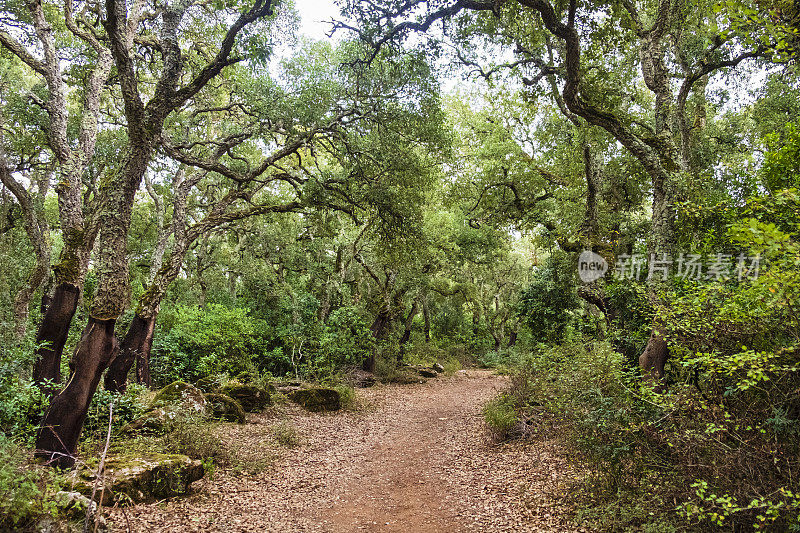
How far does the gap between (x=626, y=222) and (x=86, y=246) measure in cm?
1452

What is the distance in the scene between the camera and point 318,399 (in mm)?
11977

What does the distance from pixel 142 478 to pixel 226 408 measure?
434 centimetres

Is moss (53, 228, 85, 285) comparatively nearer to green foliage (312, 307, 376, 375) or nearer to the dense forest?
the dense forest

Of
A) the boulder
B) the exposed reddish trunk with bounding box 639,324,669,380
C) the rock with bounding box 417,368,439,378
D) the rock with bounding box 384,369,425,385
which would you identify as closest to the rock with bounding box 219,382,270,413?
the boulder

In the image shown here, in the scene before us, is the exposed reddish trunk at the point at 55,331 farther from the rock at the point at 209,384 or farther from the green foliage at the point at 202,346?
the green foliage at the point at 202,346

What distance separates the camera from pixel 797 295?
3479 millimetres

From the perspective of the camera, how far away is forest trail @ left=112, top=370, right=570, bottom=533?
5.41 meters

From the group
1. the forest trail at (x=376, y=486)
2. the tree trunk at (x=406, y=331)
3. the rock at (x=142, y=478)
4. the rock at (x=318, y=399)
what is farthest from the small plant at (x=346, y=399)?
the tree trunk at (x=406, y=331)

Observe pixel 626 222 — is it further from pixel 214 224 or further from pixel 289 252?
pixel 289 252

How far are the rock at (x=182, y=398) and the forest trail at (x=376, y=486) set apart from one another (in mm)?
917

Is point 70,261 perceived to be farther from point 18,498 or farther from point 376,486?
point 376,486

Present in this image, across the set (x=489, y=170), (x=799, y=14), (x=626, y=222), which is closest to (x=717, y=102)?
(x=626, y=222)

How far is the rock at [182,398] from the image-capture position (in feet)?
26.8

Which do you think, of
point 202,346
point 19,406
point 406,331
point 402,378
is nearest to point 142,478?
point 19,406
